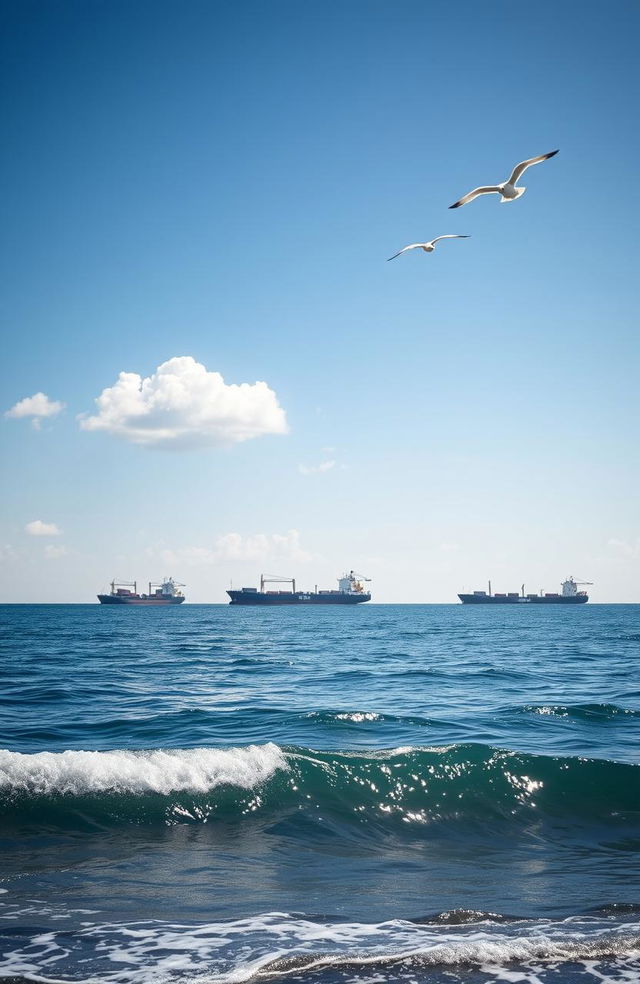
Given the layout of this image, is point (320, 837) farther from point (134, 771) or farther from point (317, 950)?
point (317, 950)

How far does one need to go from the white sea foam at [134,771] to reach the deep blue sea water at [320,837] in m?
0.04

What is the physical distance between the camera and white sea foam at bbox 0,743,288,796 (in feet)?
31.2

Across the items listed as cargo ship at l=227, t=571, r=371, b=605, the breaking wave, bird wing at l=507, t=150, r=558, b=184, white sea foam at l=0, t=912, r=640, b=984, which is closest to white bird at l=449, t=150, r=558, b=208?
bird wing at l=507, t=150, r=558, b=184

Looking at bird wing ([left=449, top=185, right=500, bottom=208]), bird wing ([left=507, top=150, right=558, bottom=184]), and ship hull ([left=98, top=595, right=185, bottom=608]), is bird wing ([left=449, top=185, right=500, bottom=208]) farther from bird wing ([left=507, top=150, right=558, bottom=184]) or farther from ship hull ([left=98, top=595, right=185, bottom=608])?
ship hull ([left=98, top=595, right=185, bottom=608])

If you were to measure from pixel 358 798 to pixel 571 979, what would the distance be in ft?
17.5

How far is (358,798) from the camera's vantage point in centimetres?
964

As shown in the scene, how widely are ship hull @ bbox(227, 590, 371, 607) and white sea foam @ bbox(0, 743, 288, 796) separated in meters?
166

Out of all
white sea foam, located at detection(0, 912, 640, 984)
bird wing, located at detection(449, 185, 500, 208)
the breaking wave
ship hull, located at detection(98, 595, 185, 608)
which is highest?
bird wing, located at detection(449, 185, 500, 208)

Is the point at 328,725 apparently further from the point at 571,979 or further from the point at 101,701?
the point at 571,979

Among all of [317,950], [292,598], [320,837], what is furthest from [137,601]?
[317,950]

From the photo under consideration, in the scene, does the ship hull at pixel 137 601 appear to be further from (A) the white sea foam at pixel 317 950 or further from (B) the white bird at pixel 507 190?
(A) the white sea foam at pixel 317 950

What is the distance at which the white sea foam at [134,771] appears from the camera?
9.51m

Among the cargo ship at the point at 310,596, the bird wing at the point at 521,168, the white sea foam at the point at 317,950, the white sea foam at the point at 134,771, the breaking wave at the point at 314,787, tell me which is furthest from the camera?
the cargo ship at the point at 310,596

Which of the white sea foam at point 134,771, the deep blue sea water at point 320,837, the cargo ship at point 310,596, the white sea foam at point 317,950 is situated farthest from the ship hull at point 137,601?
the white sea foam at point 317,950
